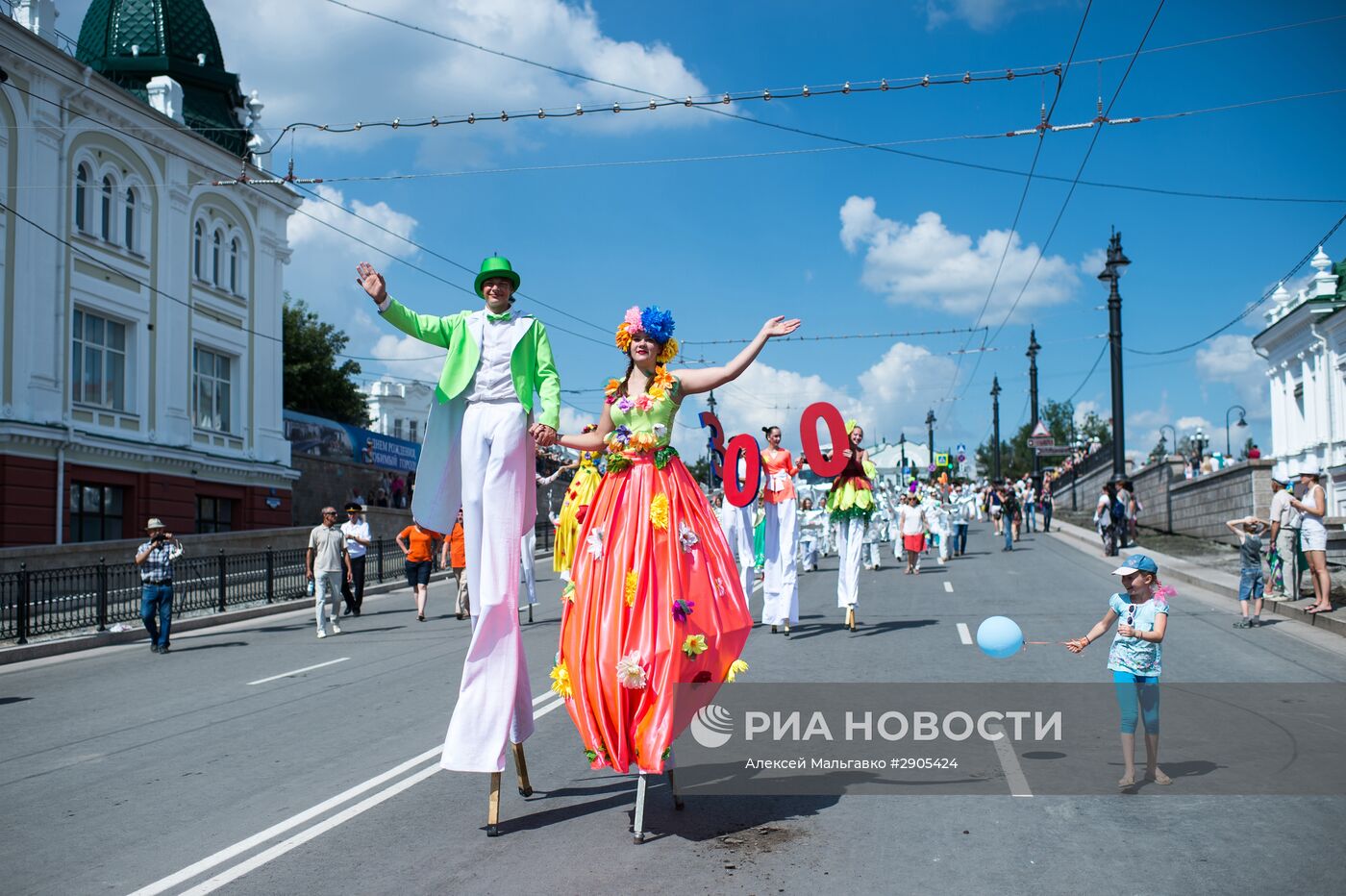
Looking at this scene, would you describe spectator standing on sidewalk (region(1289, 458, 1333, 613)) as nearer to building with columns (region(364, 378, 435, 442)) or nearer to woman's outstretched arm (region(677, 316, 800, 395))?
woman's outstretched arm (region(677, 316, 800, 395))

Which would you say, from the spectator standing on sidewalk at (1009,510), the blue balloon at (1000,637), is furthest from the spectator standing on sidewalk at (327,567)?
the spectator standing on sidewalk at (1009,510)

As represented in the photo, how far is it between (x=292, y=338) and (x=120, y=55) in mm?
22201

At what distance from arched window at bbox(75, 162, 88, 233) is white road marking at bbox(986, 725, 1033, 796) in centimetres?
2688

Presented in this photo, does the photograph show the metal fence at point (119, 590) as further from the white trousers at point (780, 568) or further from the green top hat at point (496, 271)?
the green top hat at point (496, 271)

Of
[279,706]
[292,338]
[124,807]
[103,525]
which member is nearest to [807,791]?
[124,807]

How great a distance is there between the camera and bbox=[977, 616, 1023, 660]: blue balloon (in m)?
6.31

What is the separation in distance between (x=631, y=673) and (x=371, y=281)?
7.20 feet

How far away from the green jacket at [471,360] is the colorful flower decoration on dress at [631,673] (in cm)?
125

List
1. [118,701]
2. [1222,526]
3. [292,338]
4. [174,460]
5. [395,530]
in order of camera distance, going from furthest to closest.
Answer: [292,338] → [395,530] → [174,460] → [1222,526] → [118,701]

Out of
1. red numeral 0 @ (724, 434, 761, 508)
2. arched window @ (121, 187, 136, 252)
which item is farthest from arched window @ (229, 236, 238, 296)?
red numeral 0 @ (724, 434, 761, 508)

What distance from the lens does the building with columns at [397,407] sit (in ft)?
259

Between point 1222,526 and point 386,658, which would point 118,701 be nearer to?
point 386,658

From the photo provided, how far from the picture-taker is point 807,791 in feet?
19.0

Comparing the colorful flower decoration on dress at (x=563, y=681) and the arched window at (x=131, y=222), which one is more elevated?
the arched window at (x=131, y=222)
